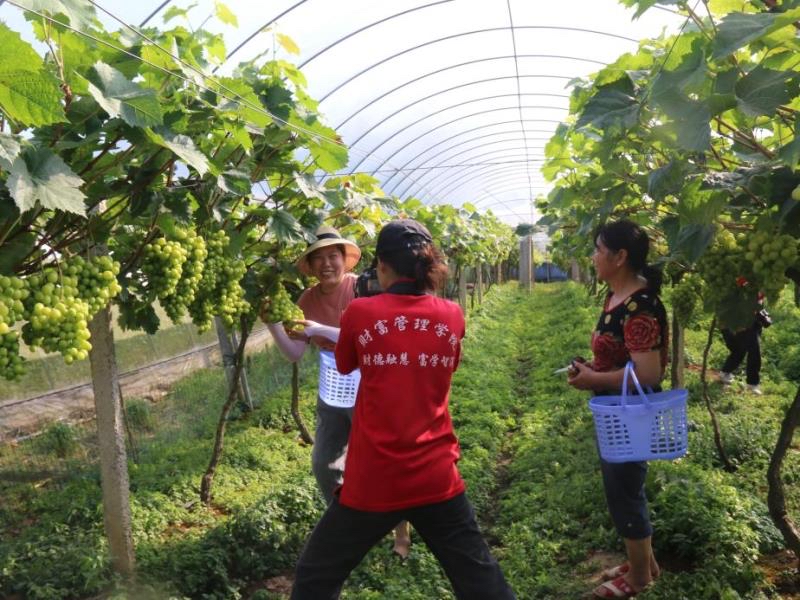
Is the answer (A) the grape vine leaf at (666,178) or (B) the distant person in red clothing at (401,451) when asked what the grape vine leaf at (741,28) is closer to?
(A) the grape vine leaf at (666,178)

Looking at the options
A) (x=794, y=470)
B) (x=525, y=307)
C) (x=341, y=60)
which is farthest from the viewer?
(x=525, y=307)

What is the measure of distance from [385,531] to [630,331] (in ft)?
4.47

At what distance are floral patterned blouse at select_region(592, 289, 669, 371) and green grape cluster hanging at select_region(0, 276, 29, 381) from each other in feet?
7.59

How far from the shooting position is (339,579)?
2387 mm

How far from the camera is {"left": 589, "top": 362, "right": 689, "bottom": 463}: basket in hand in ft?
9.39

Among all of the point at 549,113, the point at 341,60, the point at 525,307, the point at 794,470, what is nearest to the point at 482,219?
the point at 549,113

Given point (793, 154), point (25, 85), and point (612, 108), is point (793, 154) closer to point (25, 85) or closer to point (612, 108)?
point (612, 108)

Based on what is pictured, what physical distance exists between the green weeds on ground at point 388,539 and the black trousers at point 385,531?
1170 millimetres

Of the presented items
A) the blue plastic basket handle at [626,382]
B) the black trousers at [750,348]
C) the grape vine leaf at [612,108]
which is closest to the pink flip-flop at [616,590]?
the blue plastic basket handle at [626,382]

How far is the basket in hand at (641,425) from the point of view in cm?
286

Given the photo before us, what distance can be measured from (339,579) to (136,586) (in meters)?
1.56

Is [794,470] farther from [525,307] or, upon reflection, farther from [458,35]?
[525,307]

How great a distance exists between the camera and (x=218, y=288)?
324cm

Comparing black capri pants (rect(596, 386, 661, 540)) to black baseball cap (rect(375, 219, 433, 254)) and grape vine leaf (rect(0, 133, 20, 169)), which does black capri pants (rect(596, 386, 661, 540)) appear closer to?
black baseball cap (rect(375, 219, 433, 254))
